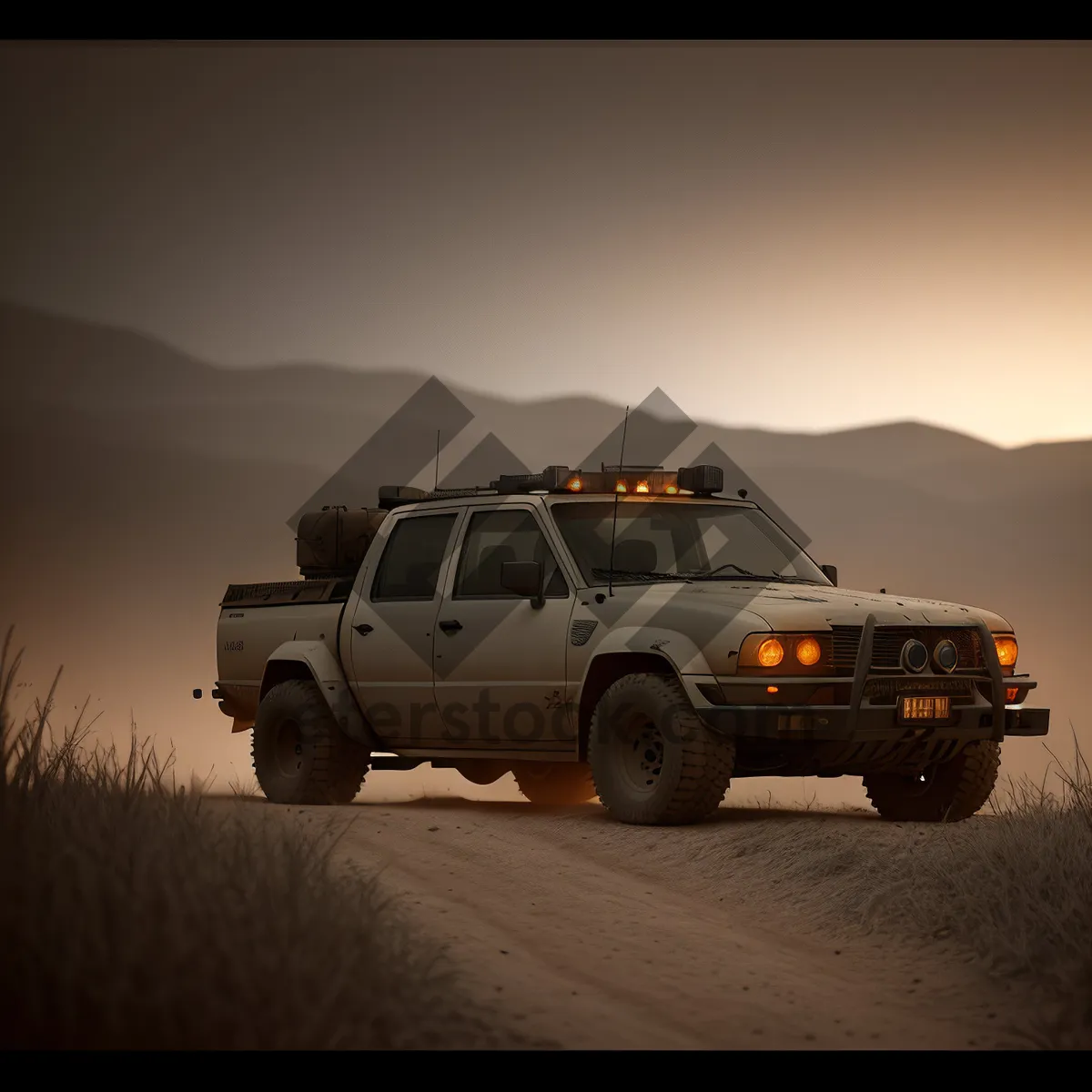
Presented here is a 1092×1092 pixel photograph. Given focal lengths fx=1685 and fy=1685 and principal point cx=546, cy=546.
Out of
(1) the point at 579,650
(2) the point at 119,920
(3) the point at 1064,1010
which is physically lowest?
(3) the point at 1064,1010

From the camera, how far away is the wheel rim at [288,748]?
473 inches

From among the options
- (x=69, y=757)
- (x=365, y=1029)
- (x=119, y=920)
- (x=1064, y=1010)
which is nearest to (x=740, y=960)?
(x=1064, y=1010)

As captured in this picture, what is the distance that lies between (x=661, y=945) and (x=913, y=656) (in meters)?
2.94

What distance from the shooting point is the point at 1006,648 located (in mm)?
10227

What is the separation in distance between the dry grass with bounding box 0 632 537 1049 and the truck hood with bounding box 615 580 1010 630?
309 cm

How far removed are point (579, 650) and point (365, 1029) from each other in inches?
180

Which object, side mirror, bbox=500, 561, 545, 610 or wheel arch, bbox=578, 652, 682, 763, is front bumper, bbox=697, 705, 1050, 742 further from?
side mirror, bbox=500, 561, 545, 610

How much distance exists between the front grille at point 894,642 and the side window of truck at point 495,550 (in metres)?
1.98

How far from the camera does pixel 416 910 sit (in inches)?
293

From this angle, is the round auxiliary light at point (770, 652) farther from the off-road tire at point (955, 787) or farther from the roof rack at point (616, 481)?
the roof rack at point (616, 481)

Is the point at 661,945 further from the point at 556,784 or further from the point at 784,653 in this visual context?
the point at 556,784

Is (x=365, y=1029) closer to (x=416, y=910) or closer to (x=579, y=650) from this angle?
(x=416, y=910)

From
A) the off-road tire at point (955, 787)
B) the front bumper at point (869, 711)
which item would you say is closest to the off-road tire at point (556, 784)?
the off-road tire at point (955, 787)

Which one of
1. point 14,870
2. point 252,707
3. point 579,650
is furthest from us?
point 252,707
